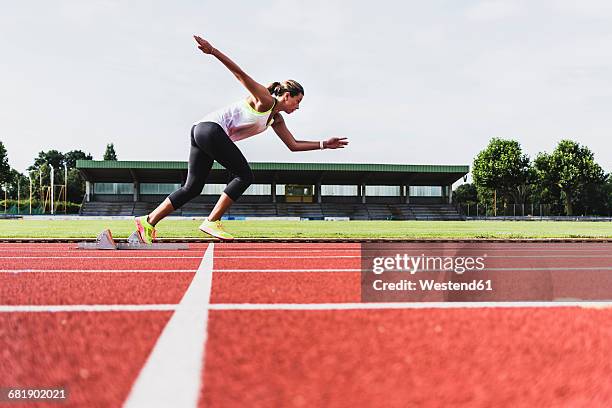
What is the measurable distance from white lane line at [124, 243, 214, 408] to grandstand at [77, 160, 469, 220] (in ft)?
184

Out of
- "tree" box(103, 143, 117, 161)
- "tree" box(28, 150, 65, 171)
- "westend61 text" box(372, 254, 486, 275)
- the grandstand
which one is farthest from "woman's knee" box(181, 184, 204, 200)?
"tree" box(28, 150, 65, 171)

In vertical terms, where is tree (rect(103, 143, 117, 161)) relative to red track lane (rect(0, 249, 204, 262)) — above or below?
above

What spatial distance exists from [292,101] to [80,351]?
4.15 m

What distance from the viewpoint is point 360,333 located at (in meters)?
2.37

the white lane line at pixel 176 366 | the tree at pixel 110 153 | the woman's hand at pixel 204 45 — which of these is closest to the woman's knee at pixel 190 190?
the woman's hand at pixel 204 45

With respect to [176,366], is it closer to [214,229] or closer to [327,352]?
[327,352]

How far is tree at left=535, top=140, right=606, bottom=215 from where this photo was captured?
8138 cm

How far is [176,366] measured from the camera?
180 cm

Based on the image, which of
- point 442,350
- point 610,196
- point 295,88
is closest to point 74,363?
point 442,350

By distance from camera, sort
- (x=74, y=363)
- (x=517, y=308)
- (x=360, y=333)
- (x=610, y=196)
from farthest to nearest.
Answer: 1. (x=610, y=196)
2. (x=517, y=308)
3. (x=360, y=333)
4. (x=74, y=363)

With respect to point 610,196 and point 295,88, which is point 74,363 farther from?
point 610,196

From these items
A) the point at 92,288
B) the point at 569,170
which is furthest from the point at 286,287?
the point at 569,170

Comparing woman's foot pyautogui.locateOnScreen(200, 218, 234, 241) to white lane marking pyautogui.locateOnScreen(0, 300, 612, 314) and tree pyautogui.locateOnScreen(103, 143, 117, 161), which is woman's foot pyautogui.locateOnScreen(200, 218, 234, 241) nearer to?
white lane marking pyautogui.locateOnScreen(0, 300, 612, 314)

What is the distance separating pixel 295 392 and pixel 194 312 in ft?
4.52
